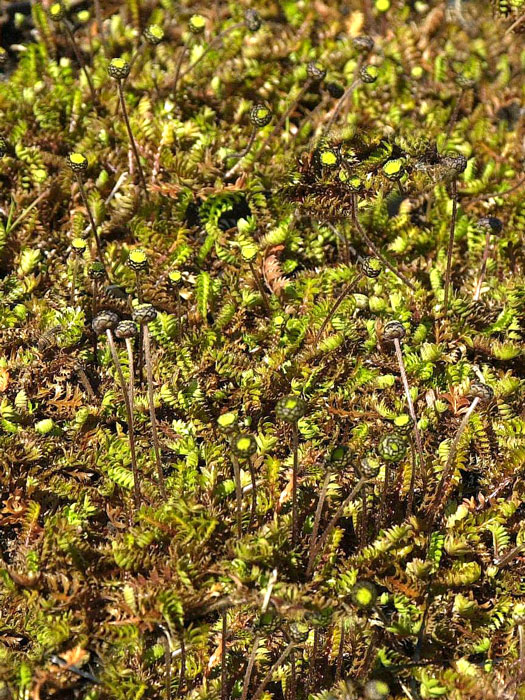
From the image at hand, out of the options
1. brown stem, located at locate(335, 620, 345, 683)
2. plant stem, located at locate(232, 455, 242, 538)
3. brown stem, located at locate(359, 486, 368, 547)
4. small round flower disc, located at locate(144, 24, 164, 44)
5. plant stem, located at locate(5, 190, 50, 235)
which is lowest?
brown stem, located at locate(335, 620, 345, 683)

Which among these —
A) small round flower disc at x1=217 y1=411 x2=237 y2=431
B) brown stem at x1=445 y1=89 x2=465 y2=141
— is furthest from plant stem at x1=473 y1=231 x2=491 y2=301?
small round flower disc at x1=217 y1=411 x2=237 y2=431

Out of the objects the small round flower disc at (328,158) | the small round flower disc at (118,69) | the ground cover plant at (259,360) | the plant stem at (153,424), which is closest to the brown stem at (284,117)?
the ground cover plant at (259,360)

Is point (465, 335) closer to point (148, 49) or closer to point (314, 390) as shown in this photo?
point (314, 390)

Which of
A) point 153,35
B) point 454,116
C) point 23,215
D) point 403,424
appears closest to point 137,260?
point 23,215

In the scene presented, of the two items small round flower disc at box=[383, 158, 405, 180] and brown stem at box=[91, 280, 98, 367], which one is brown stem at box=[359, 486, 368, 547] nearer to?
small round flower disc at box=[383, 158, 405, 180]

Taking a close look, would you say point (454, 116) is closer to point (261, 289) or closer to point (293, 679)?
point (261, 289)

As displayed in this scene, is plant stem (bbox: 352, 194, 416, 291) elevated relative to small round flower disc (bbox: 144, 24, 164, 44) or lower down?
lower down

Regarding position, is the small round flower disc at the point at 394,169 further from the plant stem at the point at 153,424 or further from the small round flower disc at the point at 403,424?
the plant stem at the point at 153,424

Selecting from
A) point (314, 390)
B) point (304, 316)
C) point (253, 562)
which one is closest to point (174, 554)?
point (253, 562)

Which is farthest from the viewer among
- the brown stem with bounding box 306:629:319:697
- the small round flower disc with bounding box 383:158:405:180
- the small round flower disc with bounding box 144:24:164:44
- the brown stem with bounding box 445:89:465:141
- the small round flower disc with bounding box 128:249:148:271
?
the brown stem with bounding box 445:89:465:141
